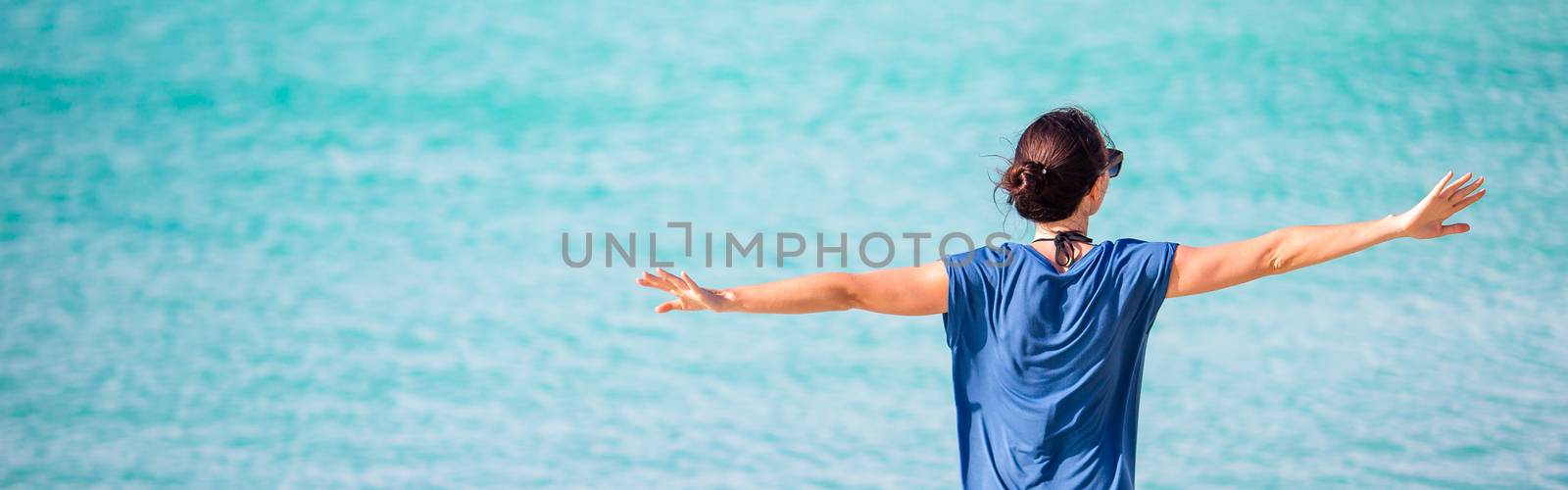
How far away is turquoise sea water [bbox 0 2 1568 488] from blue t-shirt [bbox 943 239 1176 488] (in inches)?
82.0

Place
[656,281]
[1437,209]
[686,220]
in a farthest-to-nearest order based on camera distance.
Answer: [686,220] → [656,281] → [1437,209]

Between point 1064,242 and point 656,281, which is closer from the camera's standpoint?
point 656,281

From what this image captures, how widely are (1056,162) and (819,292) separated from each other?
0.49m

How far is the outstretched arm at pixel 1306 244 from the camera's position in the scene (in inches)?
95.7

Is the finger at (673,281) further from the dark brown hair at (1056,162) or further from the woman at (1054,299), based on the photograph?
the dark brown hair at (1056,162)

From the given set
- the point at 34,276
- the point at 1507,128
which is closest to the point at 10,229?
the point at 34,276

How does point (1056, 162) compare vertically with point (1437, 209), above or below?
above

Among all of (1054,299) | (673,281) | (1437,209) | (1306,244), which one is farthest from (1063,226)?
(673,281)

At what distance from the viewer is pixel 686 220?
7648 millimetres

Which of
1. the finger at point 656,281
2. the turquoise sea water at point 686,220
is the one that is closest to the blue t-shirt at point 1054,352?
the finger at point 656,281

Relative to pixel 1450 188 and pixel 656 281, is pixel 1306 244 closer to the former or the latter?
pixel 1450 188

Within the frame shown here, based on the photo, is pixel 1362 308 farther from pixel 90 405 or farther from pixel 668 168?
pixel 90 405

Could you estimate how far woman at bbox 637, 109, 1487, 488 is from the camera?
256cm

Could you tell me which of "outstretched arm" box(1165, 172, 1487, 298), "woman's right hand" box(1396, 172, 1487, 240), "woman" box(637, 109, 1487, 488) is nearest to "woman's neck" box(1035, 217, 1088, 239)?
"woman" box(637, 109, 1487, 488)
